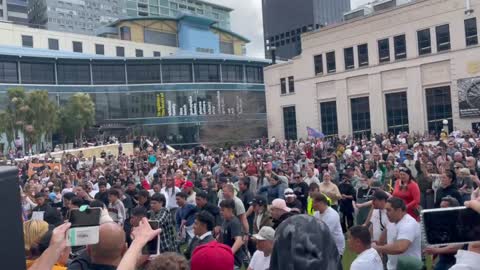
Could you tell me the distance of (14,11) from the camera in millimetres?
95375

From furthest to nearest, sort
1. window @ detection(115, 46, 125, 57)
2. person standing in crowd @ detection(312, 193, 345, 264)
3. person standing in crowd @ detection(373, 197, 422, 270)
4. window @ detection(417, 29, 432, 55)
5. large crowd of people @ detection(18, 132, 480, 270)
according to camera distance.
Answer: window @ detection(115, 46, 125, 57) → window @ detection(417, 29, 432, 55) → person standing in crowd @ detection(312, 193, 345, 264) → person standing in crowd @ detection(373, 197, 422, 270) → large crowd of people @ detection(18, 132, 480, 270)

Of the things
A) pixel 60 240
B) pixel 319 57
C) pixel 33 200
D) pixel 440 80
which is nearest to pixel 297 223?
pixel 60 240

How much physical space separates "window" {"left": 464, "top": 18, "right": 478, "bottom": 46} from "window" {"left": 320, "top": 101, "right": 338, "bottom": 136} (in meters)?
13.4

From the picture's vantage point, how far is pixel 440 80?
4216 cm

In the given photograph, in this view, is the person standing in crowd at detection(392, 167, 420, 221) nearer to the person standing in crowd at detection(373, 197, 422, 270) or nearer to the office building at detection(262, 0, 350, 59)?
the person standing in crowd at detection(373, 197, 422, 270)

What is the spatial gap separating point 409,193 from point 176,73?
57956 millimetres

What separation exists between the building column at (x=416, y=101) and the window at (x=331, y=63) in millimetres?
7616

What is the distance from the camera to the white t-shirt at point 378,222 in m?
7.61

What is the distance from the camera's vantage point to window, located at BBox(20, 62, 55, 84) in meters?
56.4

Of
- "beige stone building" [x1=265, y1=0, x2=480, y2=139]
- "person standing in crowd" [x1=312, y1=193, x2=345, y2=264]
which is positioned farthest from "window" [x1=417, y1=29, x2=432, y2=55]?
"person standing in crowd" [x1=312, y1=193, x2=345, y2=264]

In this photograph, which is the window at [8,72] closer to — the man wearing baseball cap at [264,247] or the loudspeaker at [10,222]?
the man wearing baseball cap at [264,247]

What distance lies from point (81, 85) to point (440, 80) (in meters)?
38.3

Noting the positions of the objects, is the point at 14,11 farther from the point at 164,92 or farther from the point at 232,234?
the point at 232,234

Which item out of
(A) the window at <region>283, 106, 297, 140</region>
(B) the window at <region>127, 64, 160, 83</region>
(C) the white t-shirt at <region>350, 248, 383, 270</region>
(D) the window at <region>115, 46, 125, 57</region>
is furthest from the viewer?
(D) the window at <region>115, 46, 125, 57</region>
